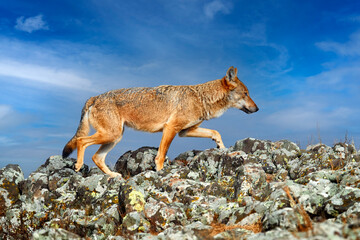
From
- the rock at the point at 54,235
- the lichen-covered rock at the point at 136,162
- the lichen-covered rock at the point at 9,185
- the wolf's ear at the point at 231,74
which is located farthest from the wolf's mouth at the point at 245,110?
the rock at the point at 54,235

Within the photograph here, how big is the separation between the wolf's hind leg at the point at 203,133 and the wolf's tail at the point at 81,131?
3456 millimetres

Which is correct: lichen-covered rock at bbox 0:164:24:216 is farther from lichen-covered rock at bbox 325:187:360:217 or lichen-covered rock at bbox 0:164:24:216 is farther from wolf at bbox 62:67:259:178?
lichen-covered rock at bbox 325:187:360:217

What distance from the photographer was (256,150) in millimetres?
11016

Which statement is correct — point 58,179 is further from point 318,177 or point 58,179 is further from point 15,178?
point 318,177

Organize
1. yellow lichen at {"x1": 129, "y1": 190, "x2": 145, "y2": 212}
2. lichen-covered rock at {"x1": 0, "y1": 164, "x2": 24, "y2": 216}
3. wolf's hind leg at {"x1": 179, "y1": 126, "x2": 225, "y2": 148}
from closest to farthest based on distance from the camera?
yellow lichen at {"x1": 129, "y1": 190, "x2": 145, "y2": 212} < lichen-covered rock at {"x1": 0, "y1": 164, "x2": 24, "y2": 216} < wolf's hind leg at {"x1": 179, "y1": 126, "x2": 225, "y2": 148}

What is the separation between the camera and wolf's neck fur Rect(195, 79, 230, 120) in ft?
38.8

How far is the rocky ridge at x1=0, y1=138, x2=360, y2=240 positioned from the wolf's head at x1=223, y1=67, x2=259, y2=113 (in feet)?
5.11

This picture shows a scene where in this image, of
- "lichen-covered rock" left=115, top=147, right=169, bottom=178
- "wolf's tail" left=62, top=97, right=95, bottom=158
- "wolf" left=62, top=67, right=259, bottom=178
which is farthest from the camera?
"wolf's tail" left=62, top=97, right=95, bottom=158

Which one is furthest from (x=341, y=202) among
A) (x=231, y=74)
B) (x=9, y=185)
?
(x=9, y=185)

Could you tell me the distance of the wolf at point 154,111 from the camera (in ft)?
37.0

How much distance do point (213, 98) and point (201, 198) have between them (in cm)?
561

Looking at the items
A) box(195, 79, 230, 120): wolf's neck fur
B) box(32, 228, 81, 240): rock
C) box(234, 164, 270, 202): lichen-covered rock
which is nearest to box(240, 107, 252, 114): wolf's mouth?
box(195, 79, 230, 120): wolf's neck fur

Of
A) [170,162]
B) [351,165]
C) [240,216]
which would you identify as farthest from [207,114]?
[240,216]

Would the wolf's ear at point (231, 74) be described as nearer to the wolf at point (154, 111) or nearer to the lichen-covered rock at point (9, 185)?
the wolf at point (154, 111)
